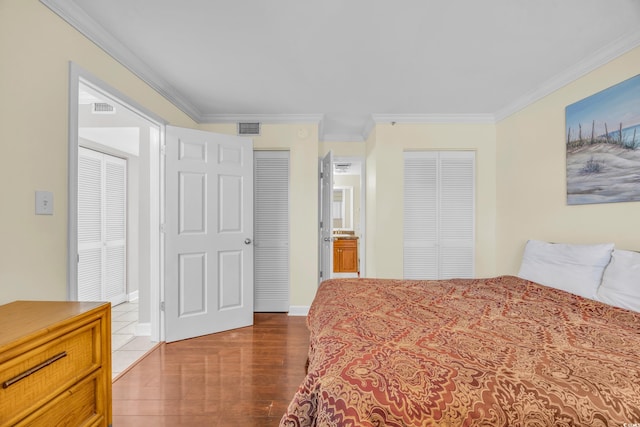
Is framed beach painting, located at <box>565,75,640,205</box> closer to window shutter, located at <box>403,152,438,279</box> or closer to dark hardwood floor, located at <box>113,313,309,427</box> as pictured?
window shutter, located at <box>403,152,438,279</box>

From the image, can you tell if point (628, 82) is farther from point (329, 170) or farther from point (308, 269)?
point (308, 269)

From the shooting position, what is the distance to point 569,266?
192 cm

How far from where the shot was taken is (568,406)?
755 mm

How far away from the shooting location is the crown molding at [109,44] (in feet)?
5.23

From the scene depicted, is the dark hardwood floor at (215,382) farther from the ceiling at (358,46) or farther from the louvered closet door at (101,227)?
the ceiling at (358,46)

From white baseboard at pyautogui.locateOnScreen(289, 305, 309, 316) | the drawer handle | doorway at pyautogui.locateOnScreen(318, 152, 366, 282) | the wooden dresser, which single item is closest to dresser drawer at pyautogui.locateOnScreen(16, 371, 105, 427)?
the wooden dresser

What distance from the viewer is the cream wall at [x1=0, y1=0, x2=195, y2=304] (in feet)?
4.33

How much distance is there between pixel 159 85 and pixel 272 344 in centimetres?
266

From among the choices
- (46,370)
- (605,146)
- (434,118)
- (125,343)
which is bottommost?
(125,343)

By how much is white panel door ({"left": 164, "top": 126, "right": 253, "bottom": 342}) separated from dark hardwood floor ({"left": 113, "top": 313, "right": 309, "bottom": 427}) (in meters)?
0.26

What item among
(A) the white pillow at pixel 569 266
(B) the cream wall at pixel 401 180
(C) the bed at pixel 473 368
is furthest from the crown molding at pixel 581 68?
(C) the bed at pixel 473 368

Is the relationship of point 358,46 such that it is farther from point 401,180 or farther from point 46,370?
point 46,370

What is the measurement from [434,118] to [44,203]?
3.63 metres

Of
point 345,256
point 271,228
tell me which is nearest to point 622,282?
point 271,228
